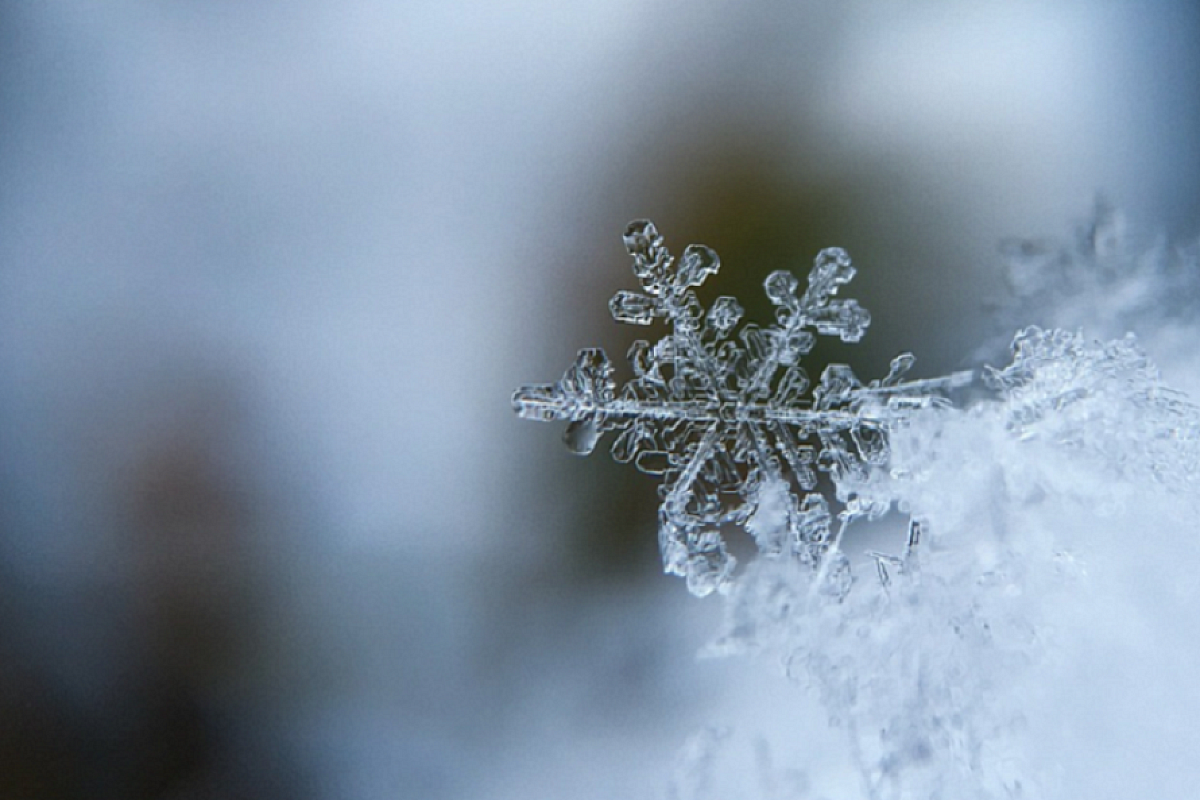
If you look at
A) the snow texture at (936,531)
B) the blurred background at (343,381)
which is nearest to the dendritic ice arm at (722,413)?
the snow texture at (936,531)

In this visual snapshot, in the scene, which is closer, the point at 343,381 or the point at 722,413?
the point at 722,413

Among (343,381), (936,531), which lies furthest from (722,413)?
(343,381)

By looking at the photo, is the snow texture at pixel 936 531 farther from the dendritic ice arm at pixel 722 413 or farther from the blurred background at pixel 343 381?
the blurred background at pixel 343 381

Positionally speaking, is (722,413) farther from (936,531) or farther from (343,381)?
(343,381)

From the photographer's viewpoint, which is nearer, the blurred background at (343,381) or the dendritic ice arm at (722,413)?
the dendritic ice arm at (722,413)

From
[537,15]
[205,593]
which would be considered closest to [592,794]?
[205,593]

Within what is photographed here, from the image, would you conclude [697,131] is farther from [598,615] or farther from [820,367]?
[598,615]
